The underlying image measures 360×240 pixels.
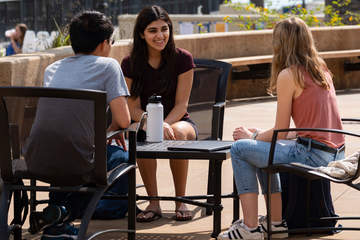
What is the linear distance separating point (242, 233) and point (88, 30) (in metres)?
1.42

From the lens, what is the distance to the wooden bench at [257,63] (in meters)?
11.6

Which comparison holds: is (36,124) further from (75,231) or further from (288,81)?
(288,81)

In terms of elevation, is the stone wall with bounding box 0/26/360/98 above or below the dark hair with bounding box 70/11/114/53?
below

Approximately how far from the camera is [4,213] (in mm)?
4090

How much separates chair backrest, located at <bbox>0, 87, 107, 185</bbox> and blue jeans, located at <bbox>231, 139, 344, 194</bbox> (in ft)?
3.11

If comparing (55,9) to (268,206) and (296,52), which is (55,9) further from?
(268,206)

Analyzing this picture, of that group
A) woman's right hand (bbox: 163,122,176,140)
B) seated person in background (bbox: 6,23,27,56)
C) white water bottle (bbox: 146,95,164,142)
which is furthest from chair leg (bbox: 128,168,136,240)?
seated person in background (bbox: 6,23,27,56)

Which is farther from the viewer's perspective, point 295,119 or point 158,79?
point 158,79

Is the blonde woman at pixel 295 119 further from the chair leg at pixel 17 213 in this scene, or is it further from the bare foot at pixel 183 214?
the chair leg at pixel 17 213

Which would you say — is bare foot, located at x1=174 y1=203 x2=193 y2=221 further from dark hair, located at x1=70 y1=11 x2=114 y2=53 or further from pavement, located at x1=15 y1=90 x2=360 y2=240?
dark hair, located at x1=70 y1=11 x2=114 y2=53

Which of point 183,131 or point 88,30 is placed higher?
point 88,30

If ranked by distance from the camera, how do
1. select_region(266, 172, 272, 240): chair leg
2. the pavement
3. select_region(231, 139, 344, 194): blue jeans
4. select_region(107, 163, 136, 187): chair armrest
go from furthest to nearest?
the pavement < select_region(231, 139, 344, 194): blue jeans < select_region(266, 172, 272, 240): chair leg < select_region(107, 163, 136, 187): chair armrest

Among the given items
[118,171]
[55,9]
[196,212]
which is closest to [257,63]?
[55,9]

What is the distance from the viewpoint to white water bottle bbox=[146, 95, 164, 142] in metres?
4.86
